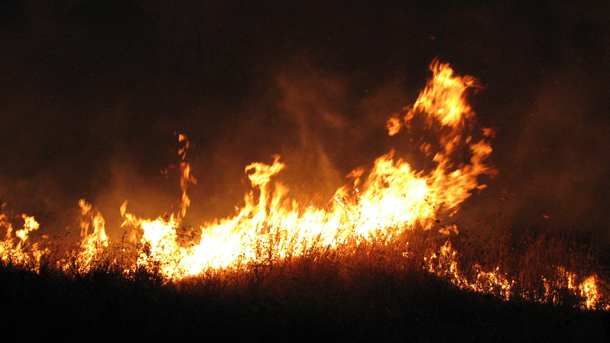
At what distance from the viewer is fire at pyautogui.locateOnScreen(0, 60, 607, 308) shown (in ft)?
18.9

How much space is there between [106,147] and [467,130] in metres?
8.07

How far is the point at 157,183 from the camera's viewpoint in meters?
9.33

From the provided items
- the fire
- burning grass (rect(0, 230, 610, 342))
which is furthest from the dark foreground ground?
the fire

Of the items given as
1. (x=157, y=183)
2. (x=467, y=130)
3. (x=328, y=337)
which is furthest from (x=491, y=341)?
(x=157, y=183)

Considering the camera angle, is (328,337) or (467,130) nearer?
(328,337)

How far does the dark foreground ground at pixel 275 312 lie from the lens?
11.9 ft

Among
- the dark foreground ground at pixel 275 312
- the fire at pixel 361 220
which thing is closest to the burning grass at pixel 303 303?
the dark foreground ground at pixel 275 312

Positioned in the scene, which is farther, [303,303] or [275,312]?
[303,303]

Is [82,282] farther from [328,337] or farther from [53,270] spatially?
[328,337]

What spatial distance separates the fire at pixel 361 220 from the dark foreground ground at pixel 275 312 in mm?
718

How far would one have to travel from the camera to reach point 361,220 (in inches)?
267

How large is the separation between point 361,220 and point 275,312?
314 cm

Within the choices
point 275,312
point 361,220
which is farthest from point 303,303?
point 361,220

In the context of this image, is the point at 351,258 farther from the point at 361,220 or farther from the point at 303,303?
the point at 303,303
